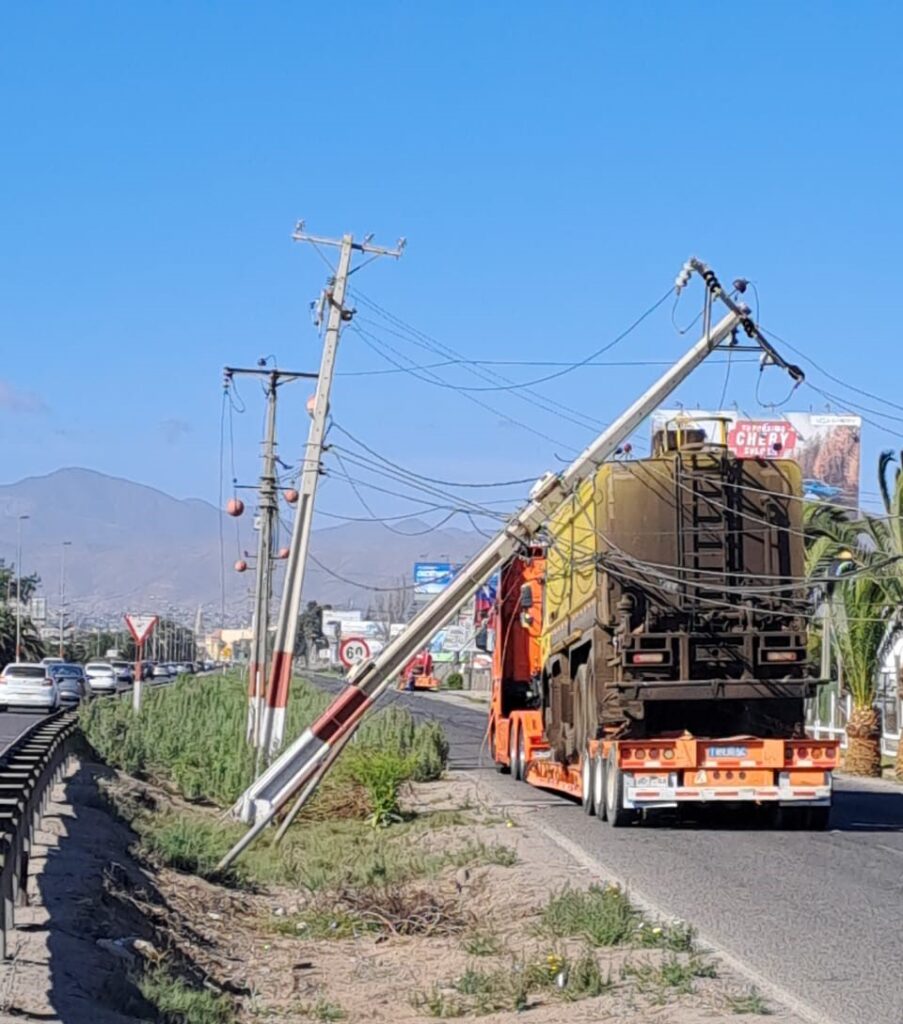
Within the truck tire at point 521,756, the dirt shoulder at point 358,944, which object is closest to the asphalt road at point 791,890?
the dirt shoulder at point 358,944

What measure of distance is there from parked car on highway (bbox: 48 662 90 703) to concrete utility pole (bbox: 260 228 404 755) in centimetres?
3346

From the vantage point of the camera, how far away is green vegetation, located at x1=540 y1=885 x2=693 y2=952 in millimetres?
11367

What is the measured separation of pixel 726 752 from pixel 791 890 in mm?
5262

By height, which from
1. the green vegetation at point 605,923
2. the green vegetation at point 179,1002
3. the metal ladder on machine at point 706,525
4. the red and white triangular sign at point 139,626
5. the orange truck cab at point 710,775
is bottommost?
the green vegetation at point 179,1002

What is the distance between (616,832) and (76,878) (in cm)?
862

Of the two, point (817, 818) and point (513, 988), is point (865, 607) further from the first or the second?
point (513, 988)

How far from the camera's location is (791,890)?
Result: 14.4 meters

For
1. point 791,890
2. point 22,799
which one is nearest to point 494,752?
point 791,890

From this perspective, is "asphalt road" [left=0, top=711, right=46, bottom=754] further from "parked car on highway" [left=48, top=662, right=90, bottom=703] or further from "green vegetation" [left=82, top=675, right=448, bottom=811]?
"parked car on highway" [left=48, top=662, right=90, bottom=703]

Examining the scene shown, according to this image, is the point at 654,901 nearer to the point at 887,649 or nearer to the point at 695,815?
the point at 695,815

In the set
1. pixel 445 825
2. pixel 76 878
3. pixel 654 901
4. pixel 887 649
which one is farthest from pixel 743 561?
pixel 887 649

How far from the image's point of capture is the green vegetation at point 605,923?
11.4 meters

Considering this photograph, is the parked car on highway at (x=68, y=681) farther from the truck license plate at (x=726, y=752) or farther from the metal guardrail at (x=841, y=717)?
the truck license plate at (x=726, y=752)

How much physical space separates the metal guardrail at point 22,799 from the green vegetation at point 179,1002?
2.78 ft
